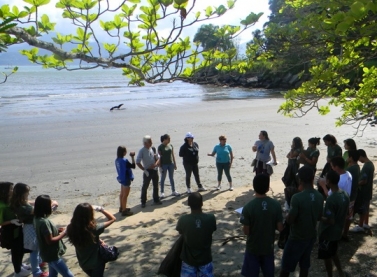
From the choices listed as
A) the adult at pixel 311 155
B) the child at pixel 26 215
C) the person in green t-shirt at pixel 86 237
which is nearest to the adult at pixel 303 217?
the person in green t-shirt at pixel 86 237

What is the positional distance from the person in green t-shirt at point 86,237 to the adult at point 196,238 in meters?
0.93

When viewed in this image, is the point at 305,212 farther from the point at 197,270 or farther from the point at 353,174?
the point at 353,174

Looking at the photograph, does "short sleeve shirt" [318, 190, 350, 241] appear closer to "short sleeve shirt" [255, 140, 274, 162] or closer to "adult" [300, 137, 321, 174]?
"adult" [300, 137, 321, 174]

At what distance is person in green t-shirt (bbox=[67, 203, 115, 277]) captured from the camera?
14.0 feet

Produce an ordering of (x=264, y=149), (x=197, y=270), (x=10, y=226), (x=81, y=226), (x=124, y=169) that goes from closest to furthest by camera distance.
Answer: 1. (x=81, y=226)
2. (x=197, y=270)
3. (x=10, y=226)
4. (x=124, y=169)
5. (x=264, y=149)

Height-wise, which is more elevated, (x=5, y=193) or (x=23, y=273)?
(x=5, y=193)

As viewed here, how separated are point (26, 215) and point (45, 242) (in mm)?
680

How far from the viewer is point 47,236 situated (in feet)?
15.1

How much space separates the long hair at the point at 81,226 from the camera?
4.26 m

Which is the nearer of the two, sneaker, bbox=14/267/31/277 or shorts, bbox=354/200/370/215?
sneaker, bbox=14/267/31/277

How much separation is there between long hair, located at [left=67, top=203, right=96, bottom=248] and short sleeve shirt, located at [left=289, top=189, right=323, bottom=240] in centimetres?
225

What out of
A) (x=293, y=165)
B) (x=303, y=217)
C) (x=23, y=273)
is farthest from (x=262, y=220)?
(x=293, y=165)

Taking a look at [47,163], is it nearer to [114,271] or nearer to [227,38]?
[114,271]

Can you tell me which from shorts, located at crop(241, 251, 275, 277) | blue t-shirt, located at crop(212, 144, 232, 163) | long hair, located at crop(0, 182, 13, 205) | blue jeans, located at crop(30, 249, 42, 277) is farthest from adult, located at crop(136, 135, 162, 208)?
shorts, located at crop(241, 251, 275, 277)
